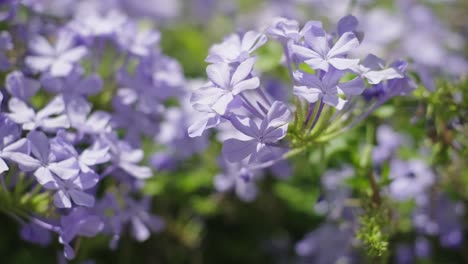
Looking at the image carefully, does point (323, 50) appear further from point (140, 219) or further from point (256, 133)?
point (140, 219)

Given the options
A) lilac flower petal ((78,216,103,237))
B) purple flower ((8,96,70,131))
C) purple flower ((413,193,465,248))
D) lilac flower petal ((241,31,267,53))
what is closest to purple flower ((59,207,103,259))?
lilac flower petal ((78,216,103,237))

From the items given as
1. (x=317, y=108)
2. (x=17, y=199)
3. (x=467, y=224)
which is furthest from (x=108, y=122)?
(x=467, y=224)

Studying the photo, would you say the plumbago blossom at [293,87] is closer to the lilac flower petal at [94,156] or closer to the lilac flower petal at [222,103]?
the lilac flower petal at [222,103]

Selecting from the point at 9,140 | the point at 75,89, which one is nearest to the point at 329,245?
the point at 75,89

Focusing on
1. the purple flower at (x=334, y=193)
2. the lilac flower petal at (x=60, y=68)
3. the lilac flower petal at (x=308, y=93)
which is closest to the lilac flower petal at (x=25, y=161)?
the lilac flower petal at (x=60, y=68)

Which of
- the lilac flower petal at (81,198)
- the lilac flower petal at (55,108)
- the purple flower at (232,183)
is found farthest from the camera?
the purple flower at (232,183)

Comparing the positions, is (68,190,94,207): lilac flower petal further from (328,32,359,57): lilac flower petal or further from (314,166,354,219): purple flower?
(314,166,354,219): purple flower
